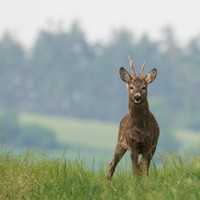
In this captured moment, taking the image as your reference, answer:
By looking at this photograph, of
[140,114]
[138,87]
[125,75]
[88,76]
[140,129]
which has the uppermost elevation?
[88,76]

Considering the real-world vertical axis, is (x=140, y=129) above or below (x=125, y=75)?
below

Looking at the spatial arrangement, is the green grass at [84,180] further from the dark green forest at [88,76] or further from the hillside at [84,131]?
the dark green forest at [88,76]

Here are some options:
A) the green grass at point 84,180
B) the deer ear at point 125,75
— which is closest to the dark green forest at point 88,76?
the green grass at point 84,180

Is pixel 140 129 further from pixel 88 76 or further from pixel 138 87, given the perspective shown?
pixel 88 76

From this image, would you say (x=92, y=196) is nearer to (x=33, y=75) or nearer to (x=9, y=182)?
(x=9, y=182)

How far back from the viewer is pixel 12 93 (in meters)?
119

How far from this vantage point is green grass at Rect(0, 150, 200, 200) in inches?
387

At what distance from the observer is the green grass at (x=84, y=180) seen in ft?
32.2

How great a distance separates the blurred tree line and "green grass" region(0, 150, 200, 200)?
98425mm

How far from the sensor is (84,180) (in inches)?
442

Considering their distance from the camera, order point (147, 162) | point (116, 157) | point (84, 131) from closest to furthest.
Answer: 1. point (147, 162)
2. point (116, 157)
3. point (84, 131)

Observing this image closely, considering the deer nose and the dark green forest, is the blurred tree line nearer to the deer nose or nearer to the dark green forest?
the dark green forest

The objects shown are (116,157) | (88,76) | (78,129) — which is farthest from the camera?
(88,76)

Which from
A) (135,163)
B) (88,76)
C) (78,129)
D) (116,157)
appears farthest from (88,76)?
(135,163)
